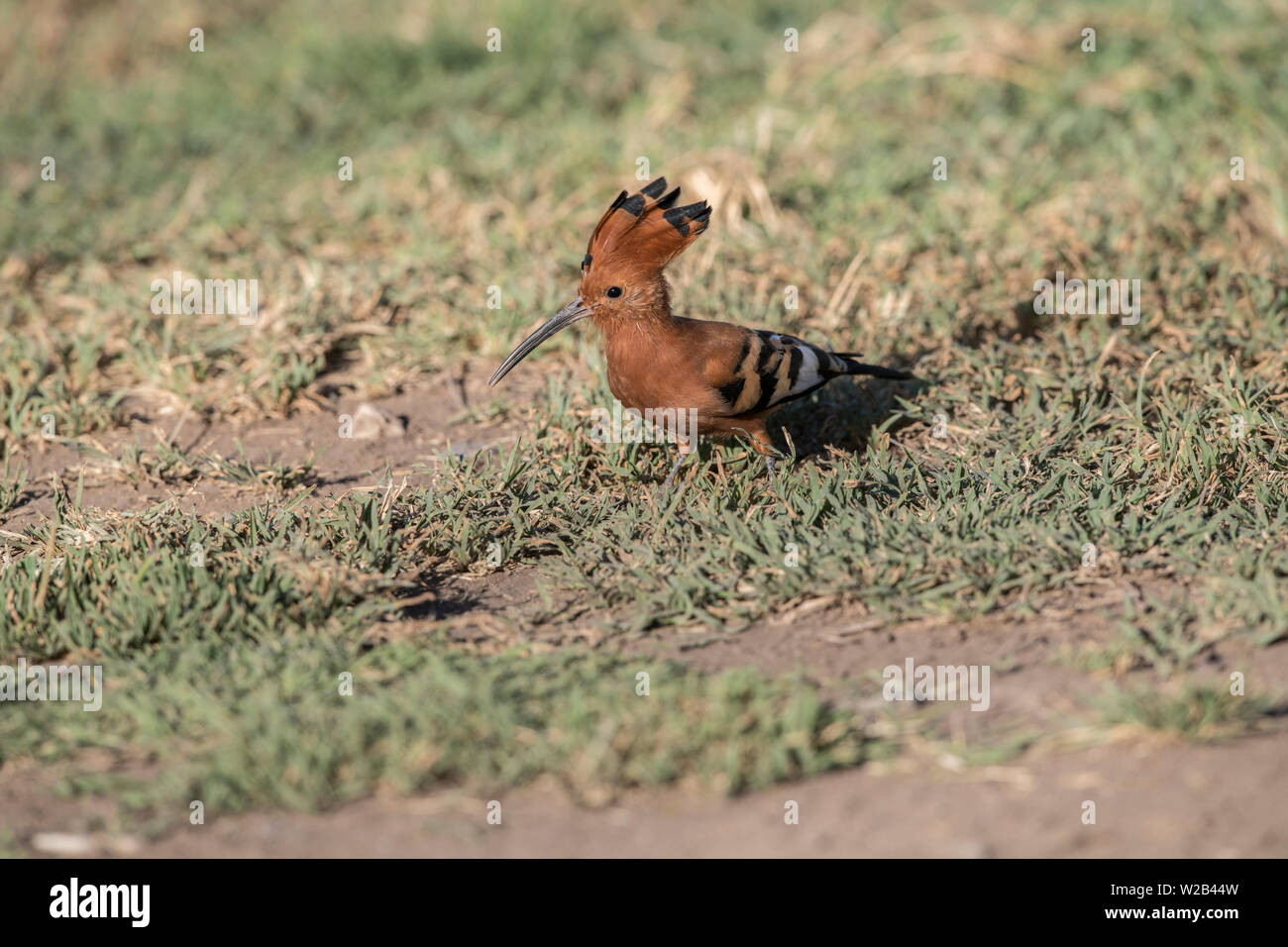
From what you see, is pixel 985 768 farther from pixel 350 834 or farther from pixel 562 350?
pixel 562 350

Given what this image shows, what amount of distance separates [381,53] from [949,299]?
428cm

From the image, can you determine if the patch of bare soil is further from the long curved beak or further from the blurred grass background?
the long curved beak

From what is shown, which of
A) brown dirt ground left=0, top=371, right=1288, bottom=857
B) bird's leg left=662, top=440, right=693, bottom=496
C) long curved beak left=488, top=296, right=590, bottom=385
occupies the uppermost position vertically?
long curved beak left=488, top=296, right=590, bottom=385

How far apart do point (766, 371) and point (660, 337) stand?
0.35 meters

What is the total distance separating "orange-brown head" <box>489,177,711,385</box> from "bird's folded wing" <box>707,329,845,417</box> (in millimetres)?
272

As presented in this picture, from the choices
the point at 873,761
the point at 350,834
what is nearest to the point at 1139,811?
the point at 873,761

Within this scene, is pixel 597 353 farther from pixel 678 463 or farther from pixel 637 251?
pixel 637 251

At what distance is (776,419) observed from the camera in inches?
184

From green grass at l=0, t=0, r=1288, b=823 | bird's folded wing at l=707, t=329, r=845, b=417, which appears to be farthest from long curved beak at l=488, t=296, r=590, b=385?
bird's folded wing at l=707, t=329, r=845, b=417

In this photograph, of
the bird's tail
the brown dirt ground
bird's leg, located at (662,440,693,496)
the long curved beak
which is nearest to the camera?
the brown dirt ground

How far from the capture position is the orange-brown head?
388cm

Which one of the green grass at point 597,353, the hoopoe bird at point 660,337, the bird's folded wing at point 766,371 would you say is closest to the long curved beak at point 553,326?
the hoopoe bird at point 660,337

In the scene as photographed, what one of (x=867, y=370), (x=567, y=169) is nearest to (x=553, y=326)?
(x=867, y=370)

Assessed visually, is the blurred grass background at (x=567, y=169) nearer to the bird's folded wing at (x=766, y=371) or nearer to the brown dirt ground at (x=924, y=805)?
the bird's folded wing at (x=766, y=371)
